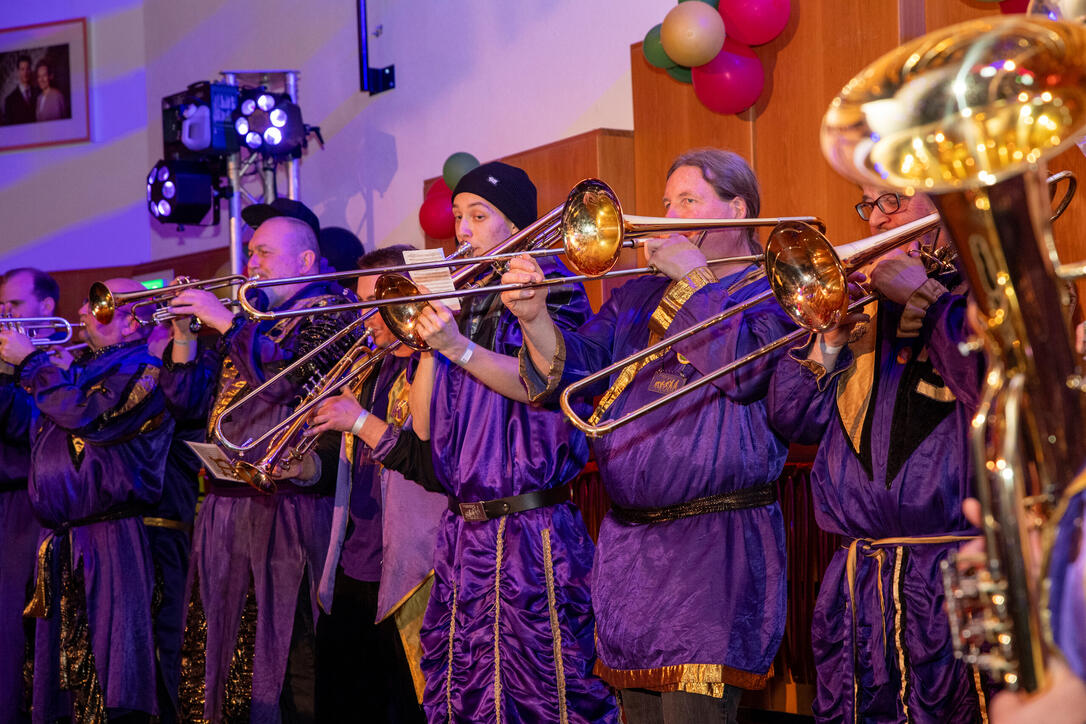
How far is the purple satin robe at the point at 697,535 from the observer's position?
270 centimetres

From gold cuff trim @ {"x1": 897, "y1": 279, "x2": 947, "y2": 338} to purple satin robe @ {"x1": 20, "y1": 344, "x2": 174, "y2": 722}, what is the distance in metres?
3.25

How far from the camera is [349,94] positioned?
762 cm

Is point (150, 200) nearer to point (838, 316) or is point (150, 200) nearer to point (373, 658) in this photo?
point (373, 658)

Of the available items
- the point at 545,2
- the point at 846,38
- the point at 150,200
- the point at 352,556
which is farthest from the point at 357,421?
the point at 150,200

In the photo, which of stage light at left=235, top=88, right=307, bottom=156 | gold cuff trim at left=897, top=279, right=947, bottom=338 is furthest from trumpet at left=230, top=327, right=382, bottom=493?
stage light at left=235, top=88, right=307, bottom=156

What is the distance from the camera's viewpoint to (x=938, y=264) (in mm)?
2588

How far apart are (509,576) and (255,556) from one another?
1411 mm

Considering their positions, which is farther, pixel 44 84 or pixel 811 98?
pixel 44 84

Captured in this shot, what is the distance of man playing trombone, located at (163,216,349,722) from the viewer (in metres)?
4.11

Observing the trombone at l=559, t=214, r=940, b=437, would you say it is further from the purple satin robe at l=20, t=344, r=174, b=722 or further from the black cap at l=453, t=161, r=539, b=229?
the purple satin robe at l=20, t=344, r=174, b=722

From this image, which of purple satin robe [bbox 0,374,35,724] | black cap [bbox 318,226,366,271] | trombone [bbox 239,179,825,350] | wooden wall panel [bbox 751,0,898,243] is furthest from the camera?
black cap [bbox 318,226,366,271]

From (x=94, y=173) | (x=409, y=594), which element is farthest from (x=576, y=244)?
(x=94, y=173)

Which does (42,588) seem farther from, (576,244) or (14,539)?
(576,244)

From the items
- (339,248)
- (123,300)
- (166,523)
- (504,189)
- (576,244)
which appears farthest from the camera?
(339,248)
